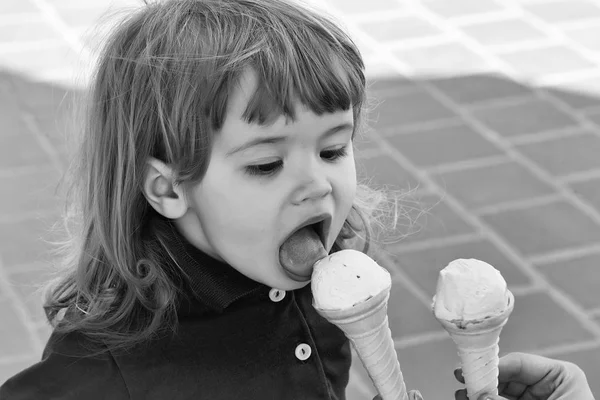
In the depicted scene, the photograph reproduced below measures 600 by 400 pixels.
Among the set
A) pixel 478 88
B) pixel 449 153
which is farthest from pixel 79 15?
pixel 449 153

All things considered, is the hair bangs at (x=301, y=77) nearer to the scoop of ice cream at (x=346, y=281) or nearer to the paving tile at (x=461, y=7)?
the scoop of ice cream at (x=346, y=281)

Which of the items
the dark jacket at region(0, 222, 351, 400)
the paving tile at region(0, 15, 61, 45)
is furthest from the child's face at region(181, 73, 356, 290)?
the paving tile at region(0, 15, 61, 45)

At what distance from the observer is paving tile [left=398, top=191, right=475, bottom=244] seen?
3.70 meters

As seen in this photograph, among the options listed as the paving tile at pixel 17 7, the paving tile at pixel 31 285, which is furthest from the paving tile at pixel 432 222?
the paving tile at pixel 17 7

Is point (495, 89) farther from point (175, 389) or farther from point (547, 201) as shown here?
point (175, 389)

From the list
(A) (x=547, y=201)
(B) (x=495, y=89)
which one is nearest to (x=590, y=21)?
(B) (x=495, y=89)

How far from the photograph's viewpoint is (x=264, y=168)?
1766 millimetres

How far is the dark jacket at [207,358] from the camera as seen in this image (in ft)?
6.13

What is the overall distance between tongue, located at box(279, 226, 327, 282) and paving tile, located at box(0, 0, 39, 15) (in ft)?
12.3

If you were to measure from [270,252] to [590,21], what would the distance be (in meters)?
3.74

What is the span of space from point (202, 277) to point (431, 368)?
1.41 metres

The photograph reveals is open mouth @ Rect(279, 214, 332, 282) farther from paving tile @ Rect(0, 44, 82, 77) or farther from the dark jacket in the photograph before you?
paving tile @ Rect(0, 44, 82, 77)

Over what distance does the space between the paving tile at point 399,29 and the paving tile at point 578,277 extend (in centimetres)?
171

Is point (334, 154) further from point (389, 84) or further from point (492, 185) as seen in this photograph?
point (389, 84)
